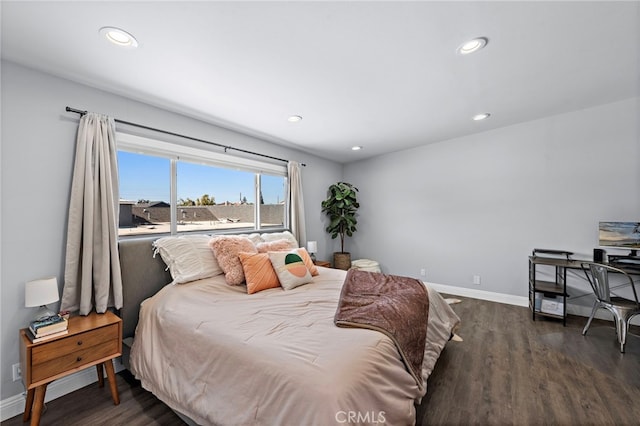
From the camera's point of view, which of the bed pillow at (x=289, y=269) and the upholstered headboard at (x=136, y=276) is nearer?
the upholstered headboard at (x=136, y=276)

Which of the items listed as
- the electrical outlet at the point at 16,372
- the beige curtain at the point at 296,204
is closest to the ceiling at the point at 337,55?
the beige curtain at the point at 296,204

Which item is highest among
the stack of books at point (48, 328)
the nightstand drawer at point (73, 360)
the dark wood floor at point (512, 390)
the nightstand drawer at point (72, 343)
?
the stack of books at point (48, 328)

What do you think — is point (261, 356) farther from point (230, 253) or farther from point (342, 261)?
point (342, 261)

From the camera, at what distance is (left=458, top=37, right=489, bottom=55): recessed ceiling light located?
1.76 meters

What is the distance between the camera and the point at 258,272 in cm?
238

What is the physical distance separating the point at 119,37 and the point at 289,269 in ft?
6.87

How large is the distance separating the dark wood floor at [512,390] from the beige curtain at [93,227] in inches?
27.6

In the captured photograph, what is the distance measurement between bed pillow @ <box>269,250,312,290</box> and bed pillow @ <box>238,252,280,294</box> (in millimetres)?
56

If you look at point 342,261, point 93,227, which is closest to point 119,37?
point 93,227

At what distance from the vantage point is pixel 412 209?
15.2ft

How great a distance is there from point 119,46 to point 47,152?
102 cm

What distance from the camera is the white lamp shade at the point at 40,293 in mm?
1654

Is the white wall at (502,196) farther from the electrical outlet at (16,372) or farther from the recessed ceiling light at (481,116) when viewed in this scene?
the electrical outlet at (16,372)

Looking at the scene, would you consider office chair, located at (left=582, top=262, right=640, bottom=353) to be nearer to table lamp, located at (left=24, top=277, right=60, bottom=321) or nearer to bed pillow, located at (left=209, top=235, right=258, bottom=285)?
bed pillow, located at (left=209, top=235, right=258, bottom=285)
